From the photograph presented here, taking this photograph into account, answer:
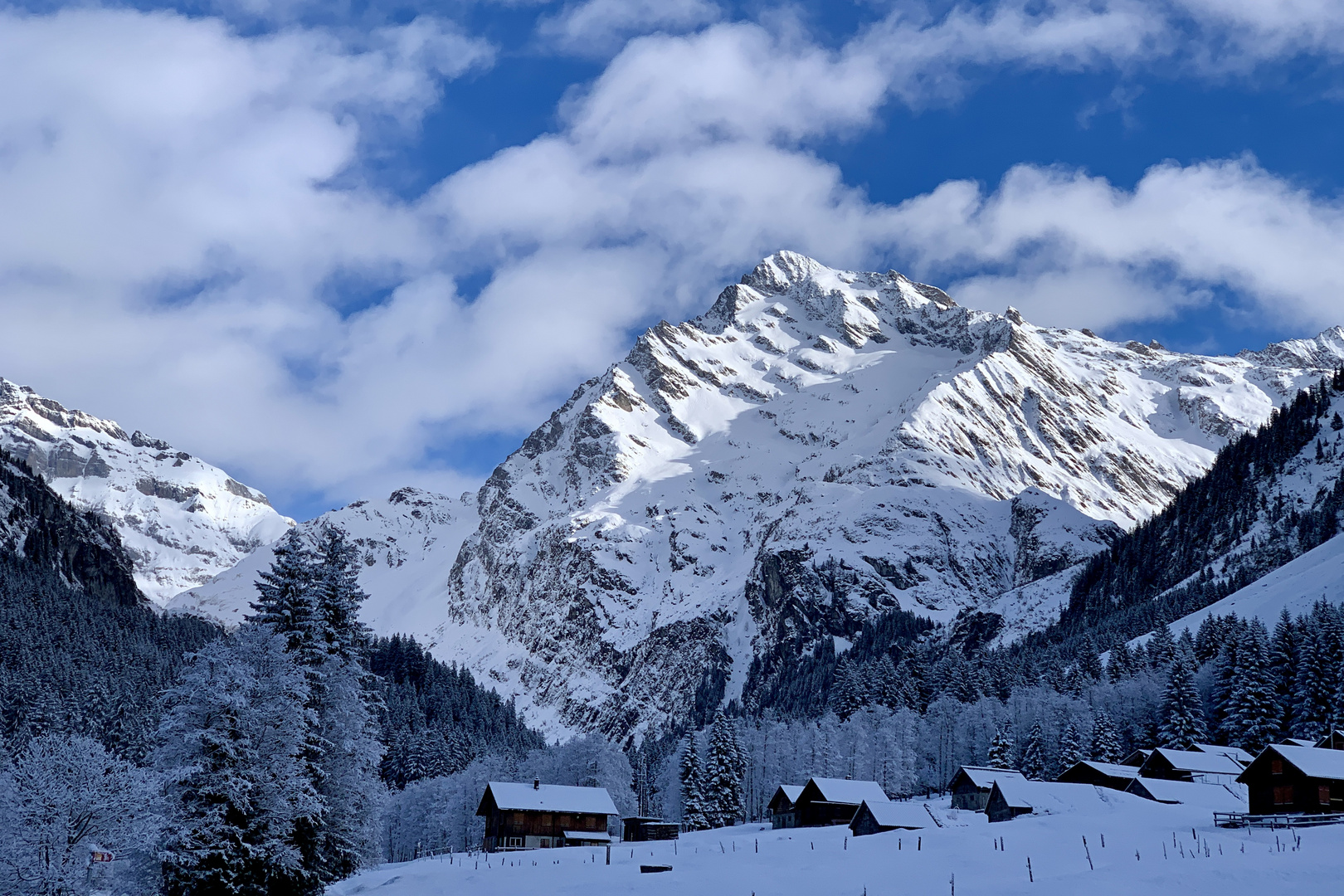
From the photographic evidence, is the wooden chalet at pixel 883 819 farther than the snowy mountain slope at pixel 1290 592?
No

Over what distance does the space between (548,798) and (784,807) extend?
18.6 m

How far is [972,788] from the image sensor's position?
85250mm

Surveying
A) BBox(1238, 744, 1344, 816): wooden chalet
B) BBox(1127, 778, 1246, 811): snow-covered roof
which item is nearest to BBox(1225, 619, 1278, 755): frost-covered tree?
BBox(1127, 778, 1246, 811): snow-covered roof

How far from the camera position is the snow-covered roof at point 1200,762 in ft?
254

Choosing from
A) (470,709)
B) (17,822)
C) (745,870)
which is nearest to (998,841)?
(745,870)

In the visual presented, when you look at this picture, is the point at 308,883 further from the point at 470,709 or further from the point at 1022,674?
the point at 470,709

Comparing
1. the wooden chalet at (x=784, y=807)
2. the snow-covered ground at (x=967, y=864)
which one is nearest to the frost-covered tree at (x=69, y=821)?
the snow-covered ground at (x=967, y=864)

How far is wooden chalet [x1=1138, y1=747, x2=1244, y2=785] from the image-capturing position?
77500 mm

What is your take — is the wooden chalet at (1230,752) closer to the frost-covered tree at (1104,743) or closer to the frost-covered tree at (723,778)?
the frost-covered tree at (1104,743)

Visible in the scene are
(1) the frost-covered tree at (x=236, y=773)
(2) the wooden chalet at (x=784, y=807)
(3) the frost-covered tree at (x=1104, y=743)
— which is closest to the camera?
(1) the frost-covered tree at (x=236, y=773)

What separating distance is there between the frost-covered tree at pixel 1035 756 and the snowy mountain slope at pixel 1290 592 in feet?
106

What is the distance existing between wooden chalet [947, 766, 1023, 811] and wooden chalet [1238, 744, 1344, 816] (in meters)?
22.8

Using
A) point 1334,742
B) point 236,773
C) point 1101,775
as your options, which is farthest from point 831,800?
point 236,773

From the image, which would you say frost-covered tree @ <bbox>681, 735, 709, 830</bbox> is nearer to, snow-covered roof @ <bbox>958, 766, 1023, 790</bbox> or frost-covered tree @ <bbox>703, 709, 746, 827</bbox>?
frost-covered tree @ <bbox>703, 709, 746, 827</bbox>
